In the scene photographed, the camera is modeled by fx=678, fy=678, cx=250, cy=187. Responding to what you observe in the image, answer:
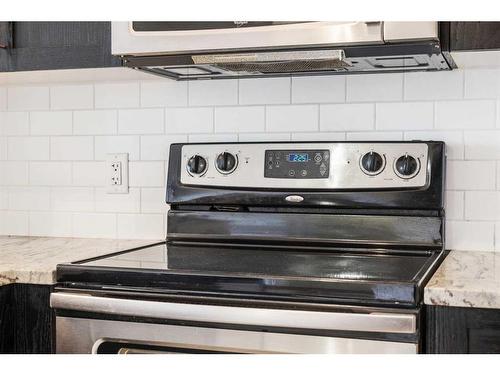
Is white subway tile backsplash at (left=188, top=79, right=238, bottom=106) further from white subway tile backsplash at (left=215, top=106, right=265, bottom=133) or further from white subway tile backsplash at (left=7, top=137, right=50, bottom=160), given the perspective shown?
white subway tile backsplash at (left=7, top=137, right=50, bottom=160)

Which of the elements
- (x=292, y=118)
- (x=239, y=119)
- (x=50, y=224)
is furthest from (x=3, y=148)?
(x=292, y=118)

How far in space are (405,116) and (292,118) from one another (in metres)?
0.32

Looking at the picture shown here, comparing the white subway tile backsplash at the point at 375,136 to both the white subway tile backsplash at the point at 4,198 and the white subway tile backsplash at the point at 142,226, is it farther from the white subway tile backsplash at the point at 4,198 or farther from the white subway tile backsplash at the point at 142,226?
the white subway tile backsplash at the point at 4,198

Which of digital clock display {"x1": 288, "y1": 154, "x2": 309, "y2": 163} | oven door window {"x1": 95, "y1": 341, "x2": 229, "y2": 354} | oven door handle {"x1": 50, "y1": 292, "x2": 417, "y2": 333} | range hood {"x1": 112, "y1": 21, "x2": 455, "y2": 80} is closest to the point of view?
oven door handle {"x1": 50, "y1": 292, "x2": 417, "y2": 333}

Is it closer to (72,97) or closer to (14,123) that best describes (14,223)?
(14,123)

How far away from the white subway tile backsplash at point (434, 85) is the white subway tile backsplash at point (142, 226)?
2.72ft

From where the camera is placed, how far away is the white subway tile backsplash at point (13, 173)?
2.23m

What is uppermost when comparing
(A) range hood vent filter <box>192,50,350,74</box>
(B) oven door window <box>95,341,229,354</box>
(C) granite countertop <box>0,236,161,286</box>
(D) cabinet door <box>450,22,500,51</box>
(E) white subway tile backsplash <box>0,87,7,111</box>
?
(D) cabinet door <box>450,22,500,51</box>

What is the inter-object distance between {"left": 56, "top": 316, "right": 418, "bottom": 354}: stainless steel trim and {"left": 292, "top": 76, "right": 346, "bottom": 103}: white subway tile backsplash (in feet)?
2.76

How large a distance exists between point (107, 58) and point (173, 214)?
48 cm

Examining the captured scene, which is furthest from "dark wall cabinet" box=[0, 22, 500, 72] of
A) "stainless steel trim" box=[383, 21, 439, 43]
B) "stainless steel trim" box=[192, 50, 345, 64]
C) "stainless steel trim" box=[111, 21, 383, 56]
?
"stainless steel trim" box=[383, 21, 439, 43]

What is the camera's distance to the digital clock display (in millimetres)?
1845

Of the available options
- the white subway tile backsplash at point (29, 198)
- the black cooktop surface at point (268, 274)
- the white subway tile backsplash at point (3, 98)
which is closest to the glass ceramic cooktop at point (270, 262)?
the black cooktop surface at point (268, 274)

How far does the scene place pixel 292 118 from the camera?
1973 millimetres
